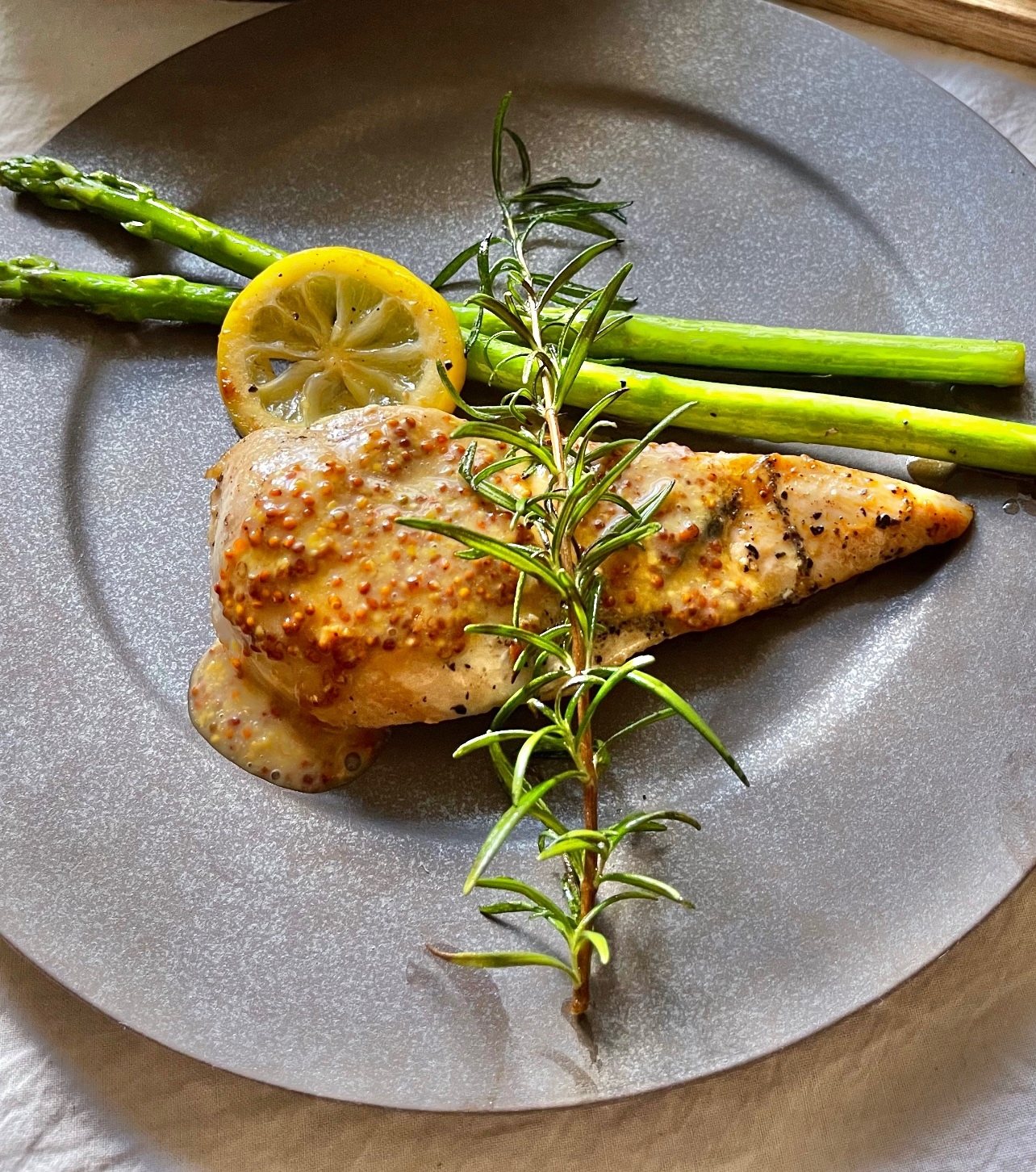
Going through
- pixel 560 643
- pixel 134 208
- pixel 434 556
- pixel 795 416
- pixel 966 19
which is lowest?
pixel 560 643

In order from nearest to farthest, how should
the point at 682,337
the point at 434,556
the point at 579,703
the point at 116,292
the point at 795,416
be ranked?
the point at 579,703 < the point at 434,556 < the point at 795,416 < the point at 682,337 < the point at 116,292

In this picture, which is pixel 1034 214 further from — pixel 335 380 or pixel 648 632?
pixel 335 380

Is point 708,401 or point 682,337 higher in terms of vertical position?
point 682,337

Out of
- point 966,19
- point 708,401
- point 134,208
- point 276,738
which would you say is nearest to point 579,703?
point 276,738

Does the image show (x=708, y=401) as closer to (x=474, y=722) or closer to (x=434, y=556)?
(x=434, y=556)

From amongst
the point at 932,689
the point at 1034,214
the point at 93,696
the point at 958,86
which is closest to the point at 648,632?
the point at 932,689

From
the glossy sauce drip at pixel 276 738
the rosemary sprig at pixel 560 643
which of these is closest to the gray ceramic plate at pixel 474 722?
the glossy sauce drip at pixel 276 738

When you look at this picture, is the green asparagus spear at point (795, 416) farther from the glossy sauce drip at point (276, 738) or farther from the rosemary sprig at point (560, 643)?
the glossy sauce drip at point (276, 738)
